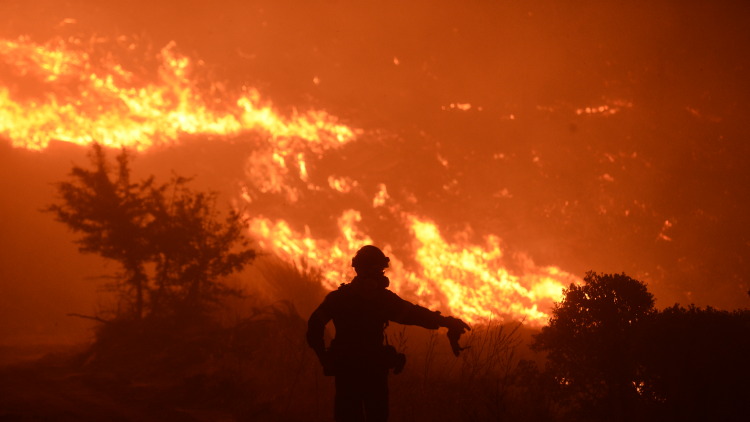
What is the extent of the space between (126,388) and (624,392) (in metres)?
10.00

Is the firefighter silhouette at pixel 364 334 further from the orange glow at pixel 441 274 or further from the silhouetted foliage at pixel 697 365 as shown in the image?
the orange glow at pixel 441 274

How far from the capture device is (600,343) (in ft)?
29.4

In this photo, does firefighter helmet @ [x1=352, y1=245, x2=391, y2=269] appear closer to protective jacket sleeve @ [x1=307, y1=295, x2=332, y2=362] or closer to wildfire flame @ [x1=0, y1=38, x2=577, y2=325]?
protective jacket sleeve @ [x1=307, y1=295, x2=332, y2=362]

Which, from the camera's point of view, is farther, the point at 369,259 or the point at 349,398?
the point at 369,259

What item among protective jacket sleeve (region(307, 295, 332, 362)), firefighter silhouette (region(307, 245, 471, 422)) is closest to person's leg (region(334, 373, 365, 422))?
firefighter silhouette (region(307, 245, 471, 422))

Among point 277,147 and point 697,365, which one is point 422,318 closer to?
point 697,365

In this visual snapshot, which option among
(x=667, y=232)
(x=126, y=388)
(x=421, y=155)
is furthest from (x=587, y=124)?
(x=126, y=388)

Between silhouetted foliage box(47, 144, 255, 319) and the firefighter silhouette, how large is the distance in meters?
12.3

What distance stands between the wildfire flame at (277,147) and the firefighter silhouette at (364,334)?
97.5 ft

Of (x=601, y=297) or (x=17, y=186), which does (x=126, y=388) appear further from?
(x=17, y=186)

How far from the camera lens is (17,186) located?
3938cm

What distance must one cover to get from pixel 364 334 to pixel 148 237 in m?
13.8

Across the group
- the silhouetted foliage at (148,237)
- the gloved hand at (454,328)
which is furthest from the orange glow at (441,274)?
the gloved hand at (454,328)

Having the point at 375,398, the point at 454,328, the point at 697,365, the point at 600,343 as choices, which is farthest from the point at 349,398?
the point at 600,343
